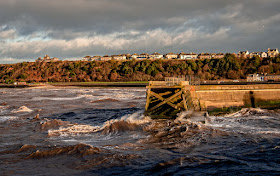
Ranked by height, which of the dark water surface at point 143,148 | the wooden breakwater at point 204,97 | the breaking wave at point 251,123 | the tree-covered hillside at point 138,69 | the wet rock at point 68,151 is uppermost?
the tree-covered hillside at point 138,69

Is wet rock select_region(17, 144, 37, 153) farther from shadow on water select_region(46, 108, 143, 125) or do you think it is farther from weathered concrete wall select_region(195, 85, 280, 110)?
weathered concrete wall select_region(195, 85, 280, 110)

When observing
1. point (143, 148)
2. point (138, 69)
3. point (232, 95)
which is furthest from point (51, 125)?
point (138, 69)

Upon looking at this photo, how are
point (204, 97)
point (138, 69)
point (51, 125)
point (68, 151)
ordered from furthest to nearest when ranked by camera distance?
point (138, 69) → point (204, 97) → point (51, 125) → point (68, 151)

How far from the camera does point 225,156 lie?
12.1 m

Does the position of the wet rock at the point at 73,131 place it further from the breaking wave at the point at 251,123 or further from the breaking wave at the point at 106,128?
the breaking wave at the point at 251,123

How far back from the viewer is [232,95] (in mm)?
27344

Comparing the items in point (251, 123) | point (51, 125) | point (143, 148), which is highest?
point (51, 125)

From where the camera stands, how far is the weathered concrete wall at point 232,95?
86.7 feet

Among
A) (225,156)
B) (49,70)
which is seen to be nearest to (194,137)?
(225,156)

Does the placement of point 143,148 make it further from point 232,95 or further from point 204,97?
point 232,95

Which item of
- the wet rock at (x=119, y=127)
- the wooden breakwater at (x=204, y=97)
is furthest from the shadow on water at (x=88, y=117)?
the wooden breakwater at (x=204, y=97)

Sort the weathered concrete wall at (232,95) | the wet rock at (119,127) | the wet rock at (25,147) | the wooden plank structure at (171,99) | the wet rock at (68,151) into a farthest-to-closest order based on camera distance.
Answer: the weathered concrete wall at (232,95), the wooden plank structure at (171,99), the wet rock at (119,127), the wet rock at (25,147), the wet rock at (68,151)

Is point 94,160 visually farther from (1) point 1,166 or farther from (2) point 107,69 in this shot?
(2) point 107,69

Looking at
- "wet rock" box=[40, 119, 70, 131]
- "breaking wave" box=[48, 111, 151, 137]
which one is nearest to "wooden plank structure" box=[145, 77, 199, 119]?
"breaking wave" box=[48, 111, 151, 137]
